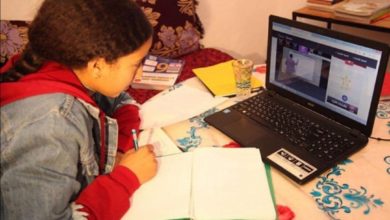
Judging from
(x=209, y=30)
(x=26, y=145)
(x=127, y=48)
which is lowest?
(x=209, y=30)

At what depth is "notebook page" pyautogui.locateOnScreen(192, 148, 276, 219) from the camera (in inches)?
27.7

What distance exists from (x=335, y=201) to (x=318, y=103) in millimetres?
309

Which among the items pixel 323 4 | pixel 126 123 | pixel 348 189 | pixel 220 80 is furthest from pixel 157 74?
pixel 323 4

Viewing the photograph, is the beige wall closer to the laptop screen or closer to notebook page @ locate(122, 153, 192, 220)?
the laptop screen

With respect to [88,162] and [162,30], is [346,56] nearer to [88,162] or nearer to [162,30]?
[88,162]

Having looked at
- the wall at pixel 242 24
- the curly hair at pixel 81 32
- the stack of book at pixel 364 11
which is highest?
the curly hair at pixel 81 32

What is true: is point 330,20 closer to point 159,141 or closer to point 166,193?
point 159,141

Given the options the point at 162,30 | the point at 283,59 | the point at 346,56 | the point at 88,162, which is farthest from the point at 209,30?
the point at 88,162

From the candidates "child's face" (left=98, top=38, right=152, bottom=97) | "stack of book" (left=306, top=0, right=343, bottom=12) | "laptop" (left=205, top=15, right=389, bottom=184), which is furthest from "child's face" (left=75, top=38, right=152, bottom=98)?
"stack of book" (left=306, top=0, right=343, bottom=12)

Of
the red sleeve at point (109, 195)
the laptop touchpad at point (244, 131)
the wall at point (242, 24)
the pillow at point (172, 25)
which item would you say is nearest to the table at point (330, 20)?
the wall at point (242, 24)

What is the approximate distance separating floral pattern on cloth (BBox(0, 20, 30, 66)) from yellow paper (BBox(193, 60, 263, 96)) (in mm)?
907

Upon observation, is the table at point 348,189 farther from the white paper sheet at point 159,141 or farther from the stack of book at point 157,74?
the stack of book at point 157,74

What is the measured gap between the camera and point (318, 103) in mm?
964

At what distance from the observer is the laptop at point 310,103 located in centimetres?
81
